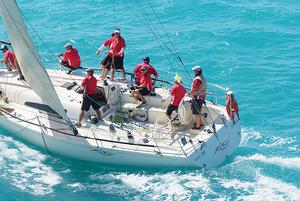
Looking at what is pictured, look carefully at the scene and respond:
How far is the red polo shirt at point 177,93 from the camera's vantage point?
20.0 metres

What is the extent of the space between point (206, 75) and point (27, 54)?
11.9 meters

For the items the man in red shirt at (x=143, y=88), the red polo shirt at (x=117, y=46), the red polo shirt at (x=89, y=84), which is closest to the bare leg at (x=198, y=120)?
the man in red shirt at (x=143, y=88)

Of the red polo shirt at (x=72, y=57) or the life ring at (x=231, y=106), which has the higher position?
the red polo shirt at (x=72, y=57)

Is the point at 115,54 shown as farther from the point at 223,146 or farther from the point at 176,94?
the point at 223,146

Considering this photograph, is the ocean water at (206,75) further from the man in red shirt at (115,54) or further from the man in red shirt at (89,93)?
the man in red shirt at (115,54)

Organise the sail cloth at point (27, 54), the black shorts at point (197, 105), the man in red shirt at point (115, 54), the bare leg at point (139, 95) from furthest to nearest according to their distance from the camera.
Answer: the man in red shirt at point (115, 54)
the bare leg at point (139, 95)
the black shorts at point (197, 105)
the sail cloth at point (27, 54)

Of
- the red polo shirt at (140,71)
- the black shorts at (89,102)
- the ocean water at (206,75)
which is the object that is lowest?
the ocean water at (206,75)

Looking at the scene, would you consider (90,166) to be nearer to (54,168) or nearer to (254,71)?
(54,168)

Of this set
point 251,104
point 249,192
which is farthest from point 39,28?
point 249,192

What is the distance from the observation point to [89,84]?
20.3 metres

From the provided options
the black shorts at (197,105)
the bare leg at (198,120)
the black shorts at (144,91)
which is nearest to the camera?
the black shorts at (197,105)

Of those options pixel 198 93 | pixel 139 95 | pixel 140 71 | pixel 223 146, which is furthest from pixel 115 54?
pixel 223 146

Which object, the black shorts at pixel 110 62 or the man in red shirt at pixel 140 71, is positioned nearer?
the man in red shirt at pixel 140 71

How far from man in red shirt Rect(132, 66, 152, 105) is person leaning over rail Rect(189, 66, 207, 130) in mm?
2309
